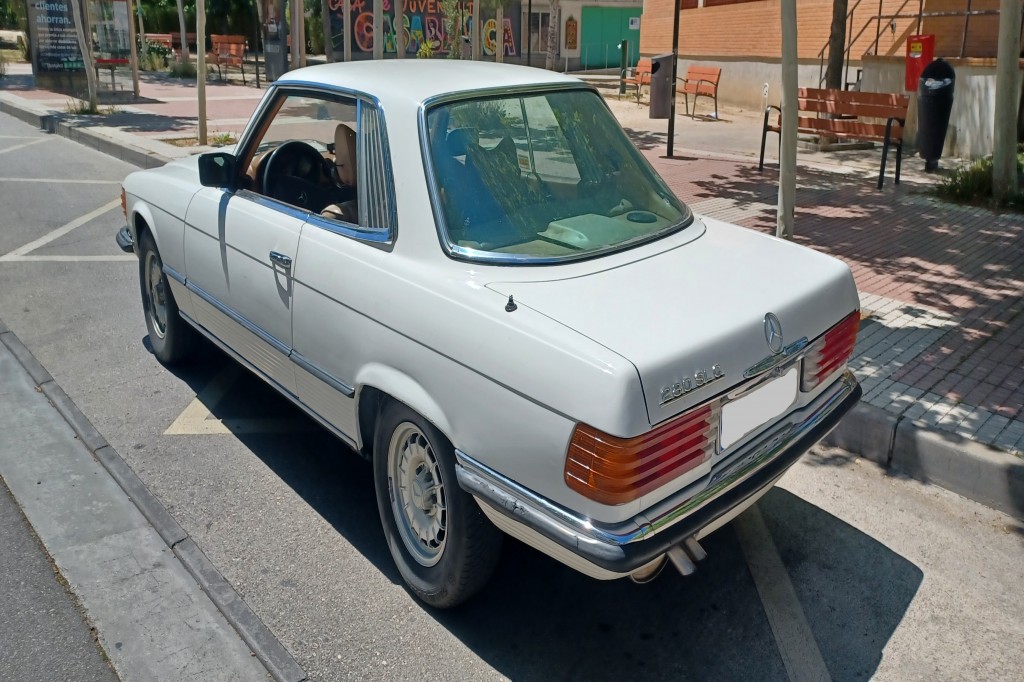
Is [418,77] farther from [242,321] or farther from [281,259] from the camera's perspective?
[242,321]

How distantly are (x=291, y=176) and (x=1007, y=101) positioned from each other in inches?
309

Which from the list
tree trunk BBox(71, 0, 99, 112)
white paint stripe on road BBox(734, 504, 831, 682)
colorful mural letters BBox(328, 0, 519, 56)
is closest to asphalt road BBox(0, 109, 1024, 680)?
white paint stripe on road BBox(734, 504, 831, 682)

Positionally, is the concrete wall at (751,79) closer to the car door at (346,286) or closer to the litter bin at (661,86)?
the litter bin at (661,86)

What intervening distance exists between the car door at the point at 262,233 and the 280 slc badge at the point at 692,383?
1769 millimetres

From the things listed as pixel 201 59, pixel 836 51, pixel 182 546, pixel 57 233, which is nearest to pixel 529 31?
pixel 836 51

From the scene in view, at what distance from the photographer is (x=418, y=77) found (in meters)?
3.69

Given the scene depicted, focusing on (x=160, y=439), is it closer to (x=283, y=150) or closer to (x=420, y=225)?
(x=283, y=150)

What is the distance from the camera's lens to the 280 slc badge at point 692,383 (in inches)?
103

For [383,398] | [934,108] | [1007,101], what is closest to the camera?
[383,398]

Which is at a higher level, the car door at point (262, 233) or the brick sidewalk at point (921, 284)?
the car door at point (262, 233)

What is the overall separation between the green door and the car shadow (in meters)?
37.9

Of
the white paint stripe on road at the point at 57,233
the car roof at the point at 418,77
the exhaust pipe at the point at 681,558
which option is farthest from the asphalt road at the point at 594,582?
the white paint stripe on road at the point at 57,233

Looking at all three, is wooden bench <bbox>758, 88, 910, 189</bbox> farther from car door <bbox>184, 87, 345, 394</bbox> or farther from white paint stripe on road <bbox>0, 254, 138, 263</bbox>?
car door <bbox>184, 87, 345, 394</bbox>

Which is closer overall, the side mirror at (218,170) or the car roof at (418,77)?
the car roof at (418,77)
